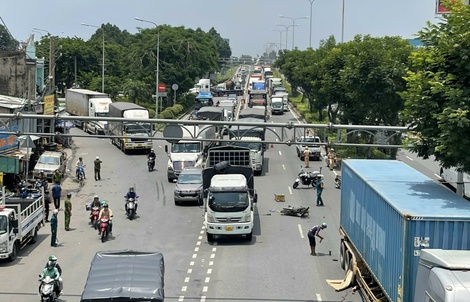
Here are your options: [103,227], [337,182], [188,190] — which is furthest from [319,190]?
[103,227]

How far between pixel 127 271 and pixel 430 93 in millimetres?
8466

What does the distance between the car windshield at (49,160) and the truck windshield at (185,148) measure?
6.21m

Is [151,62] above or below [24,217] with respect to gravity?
above

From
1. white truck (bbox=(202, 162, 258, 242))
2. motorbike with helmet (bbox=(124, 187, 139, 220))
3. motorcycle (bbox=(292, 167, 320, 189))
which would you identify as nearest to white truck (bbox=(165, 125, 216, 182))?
motorcycle (bbox=(292, 167, 320, 189))

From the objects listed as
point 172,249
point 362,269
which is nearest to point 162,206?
point 172,249

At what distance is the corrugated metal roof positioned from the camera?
14047 mm

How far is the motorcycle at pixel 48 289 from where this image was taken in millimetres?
18031

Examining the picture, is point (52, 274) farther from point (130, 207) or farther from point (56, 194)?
point (56, 194)

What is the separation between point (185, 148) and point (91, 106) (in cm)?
2008

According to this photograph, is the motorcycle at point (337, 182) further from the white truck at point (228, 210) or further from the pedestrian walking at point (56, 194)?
the pedestrian walking at point (56, 194)

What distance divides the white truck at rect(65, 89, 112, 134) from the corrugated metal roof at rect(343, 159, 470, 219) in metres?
32.9

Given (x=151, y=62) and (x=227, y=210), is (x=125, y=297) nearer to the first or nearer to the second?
(x=227, y=210)

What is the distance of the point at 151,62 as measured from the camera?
78.0 metres

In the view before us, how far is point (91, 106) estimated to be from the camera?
5684cm
